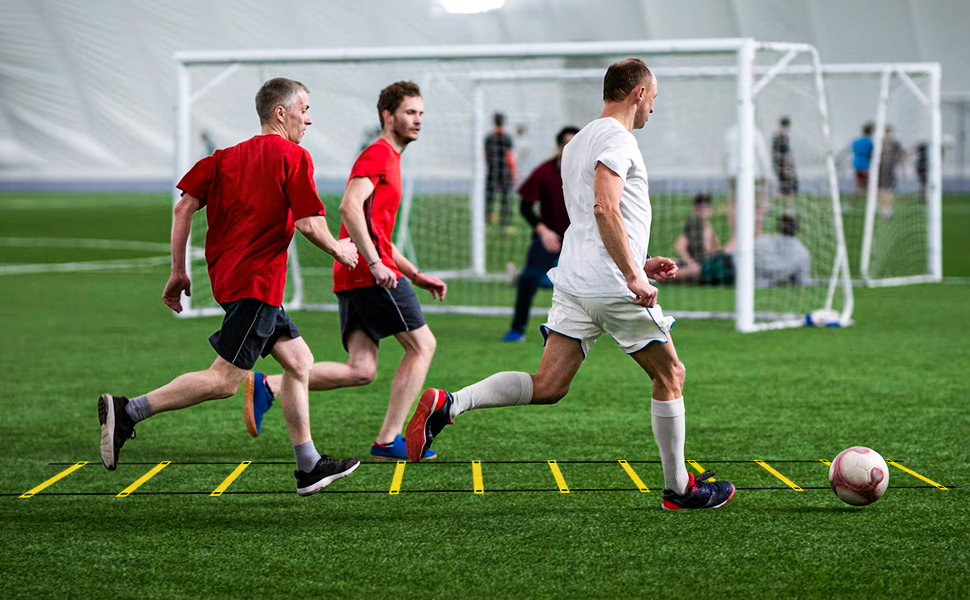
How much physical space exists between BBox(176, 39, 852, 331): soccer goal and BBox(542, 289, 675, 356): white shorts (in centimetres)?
627

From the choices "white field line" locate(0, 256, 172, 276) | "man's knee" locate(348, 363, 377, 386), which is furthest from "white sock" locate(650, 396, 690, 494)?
"white field line" locate(0, 256, 172, 276)

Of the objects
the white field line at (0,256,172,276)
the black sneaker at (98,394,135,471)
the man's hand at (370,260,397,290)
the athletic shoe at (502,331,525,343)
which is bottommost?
the athletic shoe at (502,331,525,343)

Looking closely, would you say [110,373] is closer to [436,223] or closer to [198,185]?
[198,185]

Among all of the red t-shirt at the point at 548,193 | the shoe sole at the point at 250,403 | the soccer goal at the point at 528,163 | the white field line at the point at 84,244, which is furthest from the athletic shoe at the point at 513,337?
the white field line at the point at 84,244

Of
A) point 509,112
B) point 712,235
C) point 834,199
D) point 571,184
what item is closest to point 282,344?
point 571,184

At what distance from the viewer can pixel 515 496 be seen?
17.5 feet

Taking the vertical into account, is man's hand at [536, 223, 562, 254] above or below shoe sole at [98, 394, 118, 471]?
above

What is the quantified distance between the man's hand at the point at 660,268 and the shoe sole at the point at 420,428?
3.18 feet

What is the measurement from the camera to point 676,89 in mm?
22453

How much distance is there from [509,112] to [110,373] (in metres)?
14.4

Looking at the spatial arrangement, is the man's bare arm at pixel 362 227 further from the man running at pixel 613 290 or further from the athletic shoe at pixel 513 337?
the athletic shoe at pixel 513 337

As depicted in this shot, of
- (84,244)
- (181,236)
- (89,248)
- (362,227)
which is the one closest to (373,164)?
(362,227)

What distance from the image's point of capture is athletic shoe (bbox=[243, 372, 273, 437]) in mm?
6023

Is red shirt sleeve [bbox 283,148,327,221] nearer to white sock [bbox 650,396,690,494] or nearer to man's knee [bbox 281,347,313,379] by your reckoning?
man's knee [bbox 281,347,313,379]
